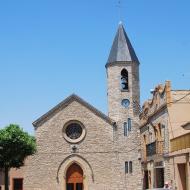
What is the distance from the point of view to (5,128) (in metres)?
36.0

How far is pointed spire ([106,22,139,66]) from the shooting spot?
4788cm

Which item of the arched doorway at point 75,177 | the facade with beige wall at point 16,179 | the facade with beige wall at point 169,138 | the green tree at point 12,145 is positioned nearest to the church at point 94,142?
the arched doorway at point 75,177

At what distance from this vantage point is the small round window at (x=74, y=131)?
4688cm

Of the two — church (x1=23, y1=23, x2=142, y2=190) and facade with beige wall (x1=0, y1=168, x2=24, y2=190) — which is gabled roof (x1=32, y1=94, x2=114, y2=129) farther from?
facade with beige wall (x1=0, y1=168, x2=24, y2=190)

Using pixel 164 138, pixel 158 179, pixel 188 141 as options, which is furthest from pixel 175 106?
pixel 158 179

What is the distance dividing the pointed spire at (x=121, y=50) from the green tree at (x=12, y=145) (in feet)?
48.2

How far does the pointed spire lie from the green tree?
48.2 ft

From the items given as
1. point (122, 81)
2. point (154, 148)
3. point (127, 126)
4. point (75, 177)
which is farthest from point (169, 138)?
point (75, 177)

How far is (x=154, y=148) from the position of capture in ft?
119

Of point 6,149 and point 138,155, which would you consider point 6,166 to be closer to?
point 6,149

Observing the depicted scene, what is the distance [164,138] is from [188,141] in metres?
6.25

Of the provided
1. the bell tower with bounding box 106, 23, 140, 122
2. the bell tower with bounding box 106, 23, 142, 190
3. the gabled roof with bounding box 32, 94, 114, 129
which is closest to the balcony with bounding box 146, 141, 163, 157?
the bell tower with bounding box 106, 23, 142, 190

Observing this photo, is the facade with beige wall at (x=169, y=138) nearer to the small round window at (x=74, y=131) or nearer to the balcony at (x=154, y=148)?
the balcony at (x=154, y=148)

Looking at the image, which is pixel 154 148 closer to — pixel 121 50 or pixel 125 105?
pixel 125 105
